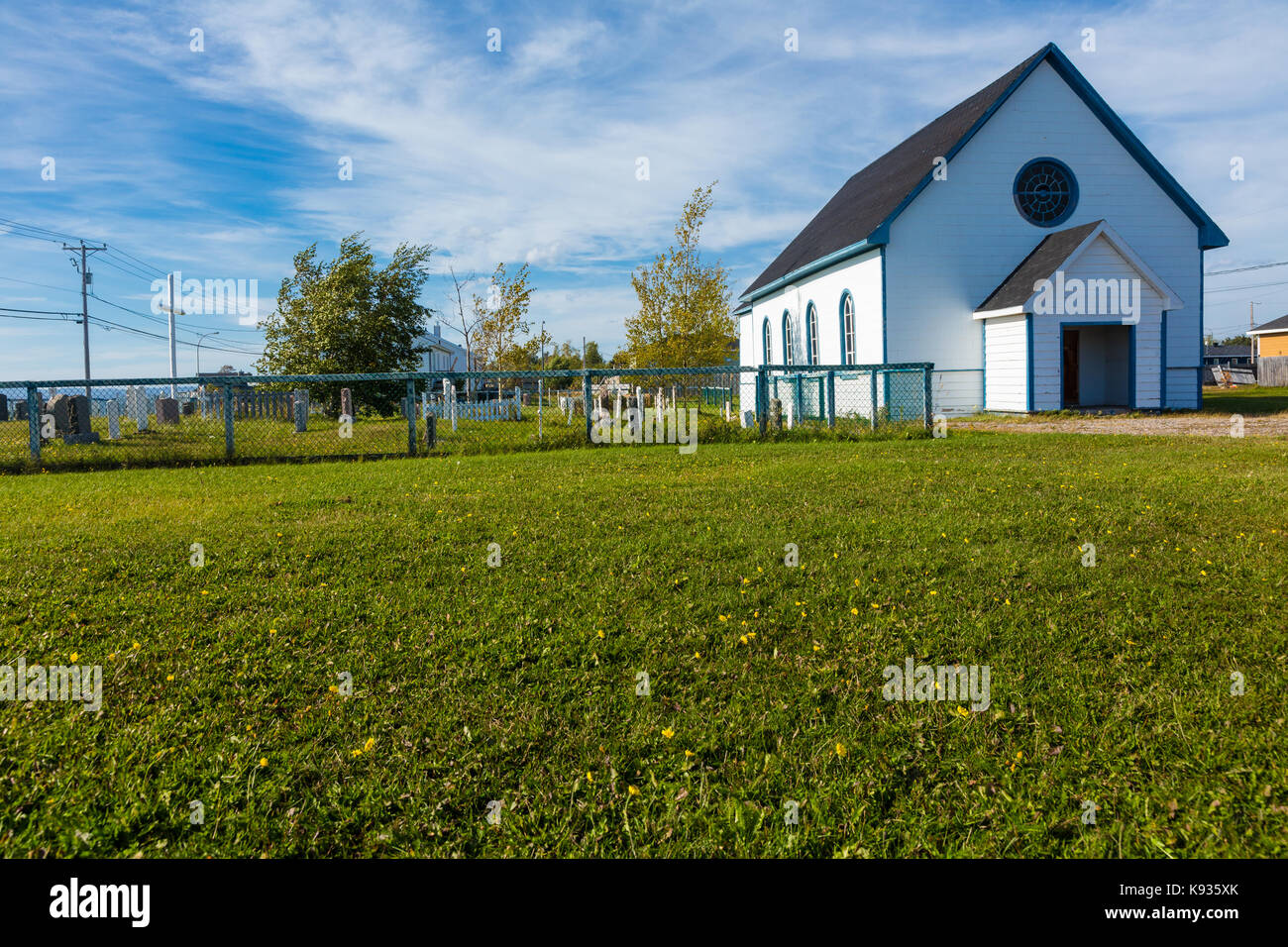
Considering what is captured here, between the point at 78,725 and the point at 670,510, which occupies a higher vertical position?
the point at 670,510

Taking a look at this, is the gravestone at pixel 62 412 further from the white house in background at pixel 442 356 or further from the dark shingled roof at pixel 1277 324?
the dark shingled roof at pixel 1277 324

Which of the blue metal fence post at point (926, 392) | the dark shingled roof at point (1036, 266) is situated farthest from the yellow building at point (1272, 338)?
the blue metal fence post at point (926, 392)

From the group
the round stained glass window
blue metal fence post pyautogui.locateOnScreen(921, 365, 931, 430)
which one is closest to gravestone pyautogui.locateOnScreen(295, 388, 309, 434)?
blue metal fence post pyautogui.locateOnScreen(921, 365, 931, 430)

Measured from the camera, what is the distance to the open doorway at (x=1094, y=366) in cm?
2289

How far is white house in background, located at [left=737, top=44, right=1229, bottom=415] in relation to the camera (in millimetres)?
→ 20891

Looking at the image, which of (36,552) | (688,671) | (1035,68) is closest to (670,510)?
(688,671)

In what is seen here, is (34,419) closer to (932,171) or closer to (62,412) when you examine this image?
(62,412)

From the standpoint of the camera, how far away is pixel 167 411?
87.3ft

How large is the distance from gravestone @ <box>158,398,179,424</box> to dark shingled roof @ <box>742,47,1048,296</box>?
21.7 m

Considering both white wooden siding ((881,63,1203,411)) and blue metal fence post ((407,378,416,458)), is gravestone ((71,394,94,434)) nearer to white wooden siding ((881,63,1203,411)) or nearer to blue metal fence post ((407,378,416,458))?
blue metal fence post ((407,378,416,458))
